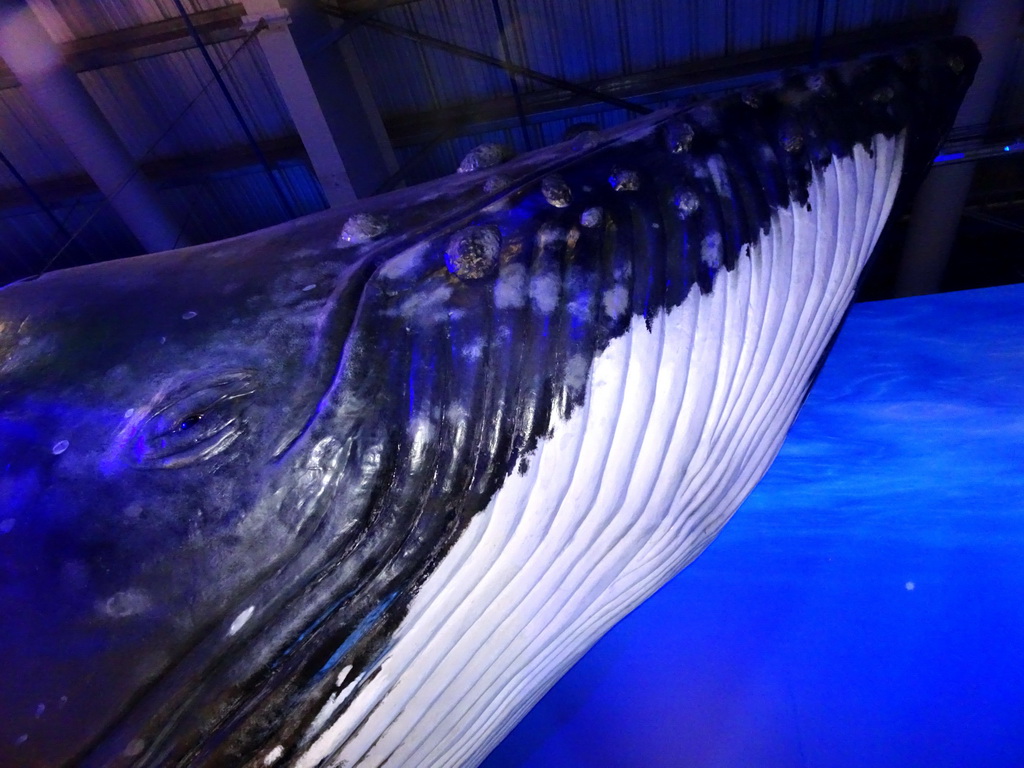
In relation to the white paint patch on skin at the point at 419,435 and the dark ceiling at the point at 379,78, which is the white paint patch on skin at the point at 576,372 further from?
the dark ceiling at the point at 379,78

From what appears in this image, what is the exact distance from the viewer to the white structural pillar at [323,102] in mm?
5992

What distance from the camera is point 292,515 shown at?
1232mm

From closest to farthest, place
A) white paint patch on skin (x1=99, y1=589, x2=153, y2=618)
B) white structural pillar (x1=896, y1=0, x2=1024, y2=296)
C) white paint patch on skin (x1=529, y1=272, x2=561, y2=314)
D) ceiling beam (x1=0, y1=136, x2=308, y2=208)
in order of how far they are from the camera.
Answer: white paint patch on skin (x1=99, y1=589, x2=153, y2=618)
white paint patch on skin (x1=529, y1=272, x2=561, y2=314)
white structural pillar (x1=896, y1=0, x2=1024, y2=296)
ceiling beam (x1=0, y1=136, x2=308, y2=208)

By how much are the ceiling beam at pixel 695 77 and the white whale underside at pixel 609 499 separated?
18.8 feet

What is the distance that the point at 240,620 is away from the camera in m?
1.19

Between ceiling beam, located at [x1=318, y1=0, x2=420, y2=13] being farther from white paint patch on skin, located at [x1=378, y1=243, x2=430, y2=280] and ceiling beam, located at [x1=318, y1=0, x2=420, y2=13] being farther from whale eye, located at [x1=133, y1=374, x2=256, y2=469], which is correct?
whale eye, located at [x1=133, y1=374, x2=256, y2=469]

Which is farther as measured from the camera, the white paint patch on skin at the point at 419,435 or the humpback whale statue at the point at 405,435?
the white paint patch on skin at the point at 419,435

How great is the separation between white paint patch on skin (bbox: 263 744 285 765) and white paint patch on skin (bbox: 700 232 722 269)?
1.36 m

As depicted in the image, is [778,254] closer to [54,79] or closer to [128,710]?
[128,710]

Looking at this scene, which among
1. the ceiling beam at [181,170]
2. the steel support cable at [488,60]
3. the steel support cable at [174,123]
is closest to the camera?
the steel support cable at [174,123]

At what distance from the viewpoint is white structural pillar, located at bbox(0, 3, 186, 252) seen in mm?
6465

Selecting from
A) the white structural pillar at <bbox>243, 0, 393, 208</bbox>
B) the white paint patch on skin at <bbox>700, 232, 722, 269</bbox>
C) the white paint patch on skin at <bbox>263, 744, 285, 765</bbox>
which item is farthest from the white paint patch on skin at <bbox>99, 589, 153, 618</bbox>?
the white structural pillar at <bbox>243, 0, 393, 208</bbox>

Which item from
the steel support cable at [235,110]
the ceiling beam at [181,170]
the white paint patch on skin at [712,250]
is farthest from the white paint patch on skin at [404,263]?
the ceiling beam at [181,170]

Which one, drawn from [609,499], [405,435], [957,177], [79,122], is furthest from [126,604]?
[957,177]
